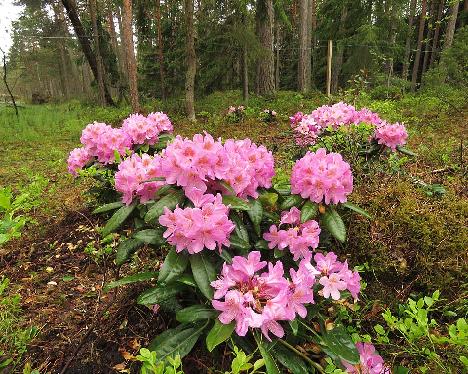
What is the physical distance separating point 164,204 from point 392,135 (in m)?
2.03

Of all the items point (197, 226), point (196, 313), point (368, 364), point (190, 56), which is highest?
point (190, 56)

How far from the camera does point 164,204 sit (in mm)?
1570

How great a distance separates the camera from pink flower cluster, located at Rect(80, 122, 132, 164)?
292cm

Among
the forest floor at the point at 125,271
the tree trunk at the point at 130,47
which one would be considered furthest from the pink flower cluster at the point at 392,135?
the tree trunk at the point at 130,47

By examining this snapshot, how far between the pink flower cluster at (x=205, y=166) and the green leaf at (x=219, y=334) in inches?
21.4

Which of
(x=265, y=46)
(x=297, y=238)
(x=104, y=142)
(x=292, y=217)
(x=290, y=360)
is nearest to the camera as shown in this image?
(x=290, y=360)

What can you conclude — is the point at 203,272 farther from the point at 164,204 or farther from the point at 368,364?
the point at 368,364

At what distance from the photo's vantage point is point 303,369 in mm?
1390

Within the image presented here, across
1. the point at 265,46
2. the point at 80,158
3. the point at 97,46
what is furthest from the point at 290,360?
the point at 97,46

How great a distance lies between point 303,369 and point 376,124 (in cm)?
229

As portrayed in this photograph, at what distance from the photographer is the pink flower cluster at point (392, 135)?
2775 millimetres

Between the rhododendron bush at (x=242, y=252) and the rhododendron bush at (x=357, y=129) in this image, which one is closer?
the rhododendron bush at (x=242, y=252)

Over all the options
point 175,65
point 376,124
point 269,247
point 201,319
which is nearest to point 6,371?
point 201,319

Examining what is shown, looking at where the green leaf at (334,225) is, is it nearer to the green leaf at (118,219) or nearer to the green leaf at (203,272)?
the green leaf at (203,272)
